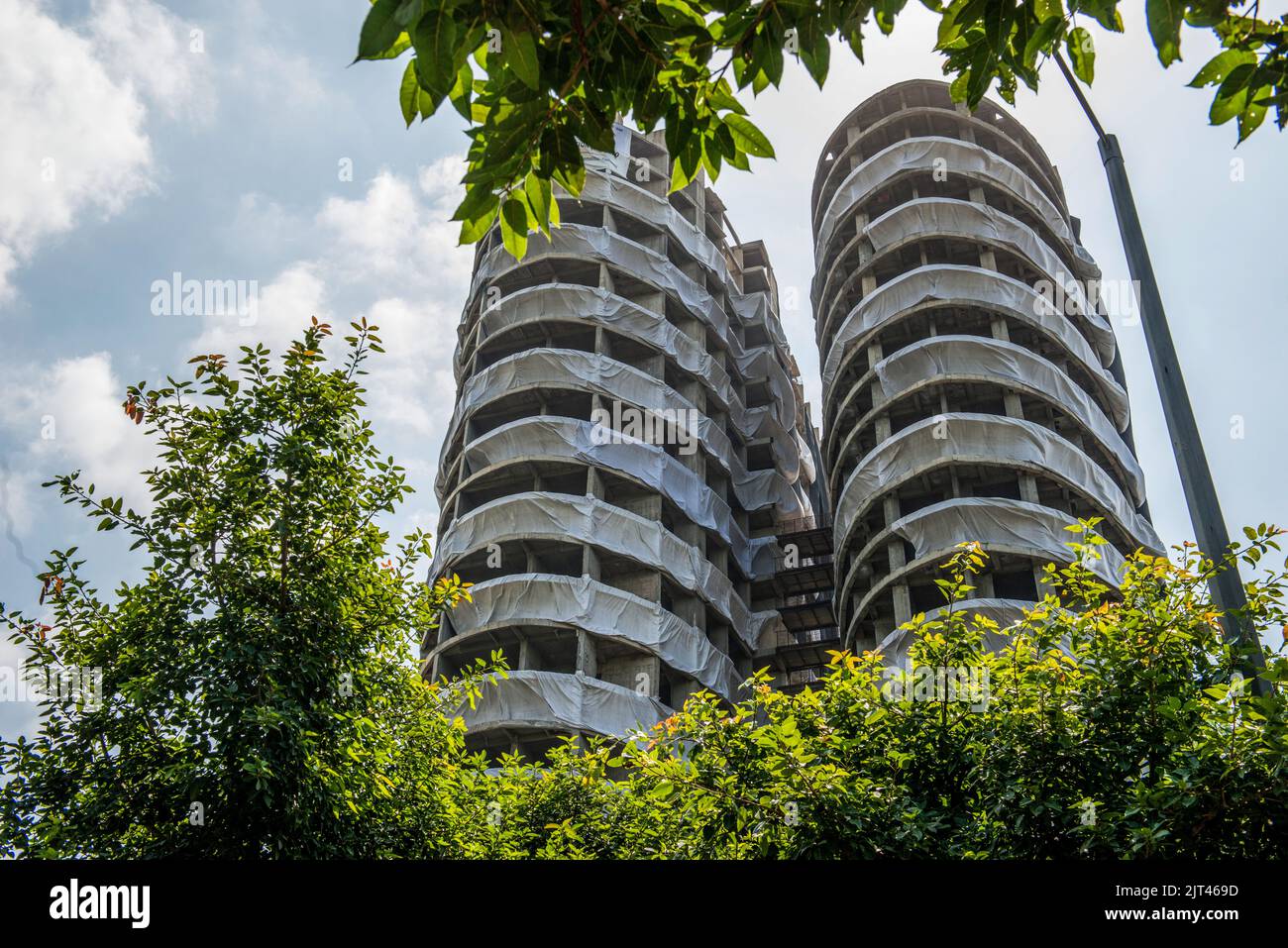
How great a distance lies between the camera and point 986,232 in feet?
154

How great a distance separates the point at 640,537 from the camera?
44.1 metres

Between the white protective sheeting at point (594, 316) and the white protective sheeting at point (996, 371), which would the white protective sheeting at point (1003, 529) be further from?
the white protective sheeting at point (594, 316)

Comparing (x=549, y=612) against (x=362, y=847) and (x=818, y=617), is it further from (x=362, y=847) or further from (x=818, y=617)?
(x=362, y=847)

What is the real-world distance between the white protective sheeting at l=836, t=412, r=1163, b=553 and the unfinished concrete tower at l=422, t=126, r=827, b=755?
823 centimetres

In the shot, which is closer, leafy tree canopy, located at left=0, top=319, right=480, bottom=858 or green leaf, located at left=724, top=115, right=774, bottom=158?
green leaf, located at left=724, top=115, right=774, bottom=158

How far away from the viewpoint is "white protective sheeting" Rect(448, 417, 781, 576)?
4534cm

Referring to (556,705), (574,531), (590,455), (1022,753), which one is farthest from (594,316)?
(1022,753)

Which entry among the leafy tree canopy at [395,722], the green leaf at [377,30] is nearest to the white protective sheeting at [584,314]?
the leafy tree canopy at [395,722]

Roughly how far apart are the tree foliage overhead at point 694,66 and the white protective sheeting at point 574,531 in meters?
38.2

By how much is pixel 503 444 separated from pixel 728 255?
23.6 metres

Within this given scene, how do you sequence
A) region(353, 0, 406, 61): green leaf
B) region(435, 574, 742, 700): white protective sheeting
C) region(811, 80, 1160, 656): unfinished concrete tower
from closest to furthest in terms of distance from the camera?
region(353, 0, 406, 61): green leaf < region(811, 80, 1160, 656): unfinished concrete tower < region(435, 574, 742, 700): white protective sheeting

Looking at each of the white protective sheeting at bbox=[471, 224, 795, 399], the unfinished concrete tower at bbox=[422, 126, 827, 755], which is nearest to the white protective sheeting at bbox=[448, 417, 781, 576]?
A: the unfinished concrete tower at bbox=[422, 126, 827, 755]

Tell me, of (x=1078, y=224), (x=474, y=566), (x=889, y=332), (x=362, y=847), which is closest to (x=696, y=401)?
(x=889, y=332)

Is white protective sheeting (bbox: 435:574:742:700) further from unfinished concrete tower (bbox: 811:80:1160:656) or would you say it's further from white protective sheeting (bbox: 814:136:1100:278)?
white protective sheeting (bbox: 814:136:1100:278)
